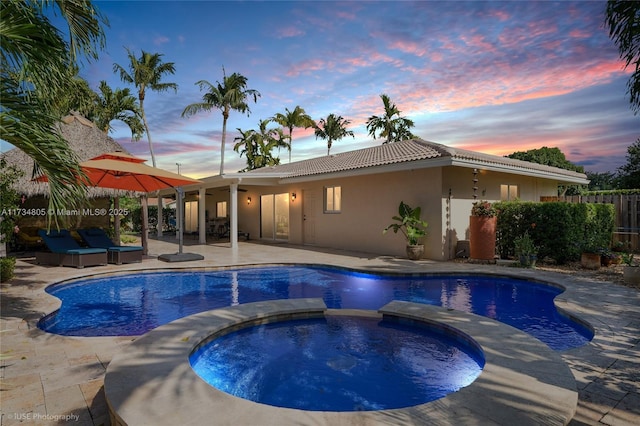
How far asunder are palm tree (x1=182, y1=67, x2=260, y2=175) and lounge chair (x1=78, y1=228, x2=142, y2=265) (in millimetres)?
16804

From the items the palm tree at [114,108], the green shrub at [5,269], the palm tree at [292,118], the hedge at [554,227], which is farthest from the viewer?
the palm tree at [292,118]

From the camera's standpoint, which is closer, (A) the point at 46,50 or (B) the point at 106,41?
(A) the point at 46,50

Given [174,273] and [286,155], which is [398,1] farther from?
[286,155]

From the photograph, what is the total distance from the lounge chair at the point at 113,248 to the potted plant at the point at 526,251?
1199 centimetres

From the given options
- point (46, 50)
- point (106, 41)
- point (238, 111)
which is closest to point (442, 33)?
point (106, 41)

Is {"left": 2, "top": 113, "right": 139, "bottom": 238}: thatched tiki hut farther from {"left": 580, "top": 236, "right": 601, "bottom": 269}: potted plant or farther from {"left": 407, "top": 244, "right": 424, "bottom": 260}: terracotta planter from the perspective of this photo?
{"left": 580, "top": 236, "right": 601, "bottom": 269}: potted plant

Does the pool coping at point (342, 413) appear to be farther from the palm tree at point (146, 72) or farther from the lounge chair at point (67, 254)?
the palm tree at point (146, 72)

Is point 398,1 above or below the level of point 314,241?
above

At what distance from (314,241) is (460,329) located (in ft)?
40.3

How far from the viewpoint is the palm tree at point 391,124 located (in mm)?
32938

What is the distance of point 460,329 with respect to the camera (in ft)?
16.9

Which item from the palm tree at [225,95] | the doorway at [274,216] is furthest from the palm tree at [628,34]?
the palm tree at [225,95]

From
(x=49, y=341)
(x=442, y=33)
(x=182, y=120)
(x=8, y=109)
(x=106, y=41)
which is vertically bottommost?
(x=49, y=341)

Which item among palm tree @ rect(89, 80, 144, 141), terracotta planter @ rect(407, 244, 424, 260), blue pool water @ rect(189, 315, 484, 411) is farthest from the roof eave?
palm tree @ rect(89, 80, 144, 141)
